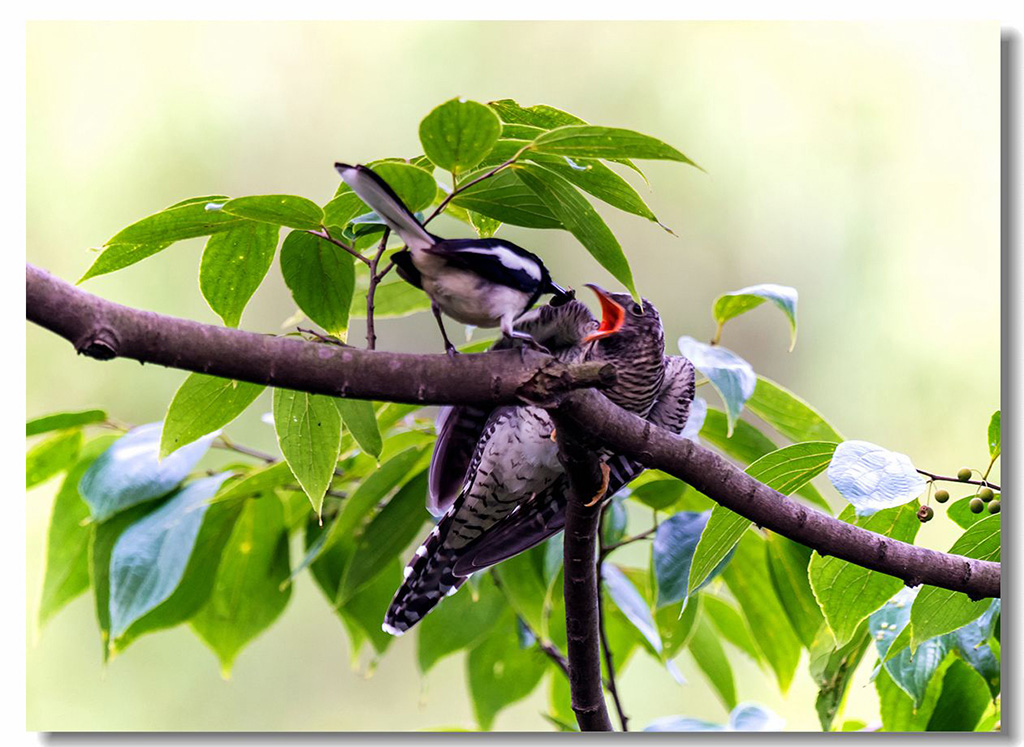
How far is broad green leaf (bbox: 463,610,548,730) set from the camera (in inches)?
52.5

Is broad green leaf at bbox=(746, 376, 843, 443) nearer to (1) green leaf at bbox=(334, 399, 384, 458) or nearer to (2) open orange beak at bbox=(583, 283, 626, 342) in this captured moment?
(2) open orange beak at bbox=(583, 283, 626, 342)

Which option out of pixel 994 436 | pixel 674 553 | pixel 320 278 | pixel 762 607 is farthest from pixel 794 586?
pixel 320 278

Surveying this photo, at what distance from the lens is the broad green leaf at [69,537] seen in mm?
1200

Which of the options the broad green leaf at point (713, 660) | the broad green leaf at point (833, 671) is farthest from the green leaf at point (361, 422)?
the broad green leaf at point (713, 660)

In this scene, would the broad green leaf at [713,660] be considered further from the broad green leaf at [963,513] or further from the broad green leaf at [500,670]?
the broad green leaf at [963,513]

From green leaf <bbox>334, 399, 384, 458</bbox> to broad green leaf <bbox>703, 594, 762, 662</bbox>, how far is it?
2.45 feet

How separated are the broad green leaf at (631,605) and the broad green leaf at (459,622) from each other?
18 cm

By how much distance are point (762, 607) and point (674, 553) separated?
0.86 ft

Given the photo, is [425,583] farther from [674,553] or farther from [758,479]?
[758,479]

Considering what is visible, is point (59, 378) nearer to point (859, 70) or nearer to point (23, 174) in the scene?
point (23, 174)

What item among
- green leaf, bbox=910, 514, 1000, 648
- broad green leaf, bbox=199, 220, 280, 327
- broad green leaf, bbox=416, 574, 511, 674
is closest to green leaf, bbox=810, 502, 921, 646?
green leaf, bbox=910, 514, 1000, 648

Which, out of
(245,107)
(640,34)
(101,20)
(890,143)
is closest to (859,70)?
(890,143)

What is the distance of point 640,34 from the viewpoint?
126cm

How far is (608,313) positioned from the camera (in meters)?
1.03
